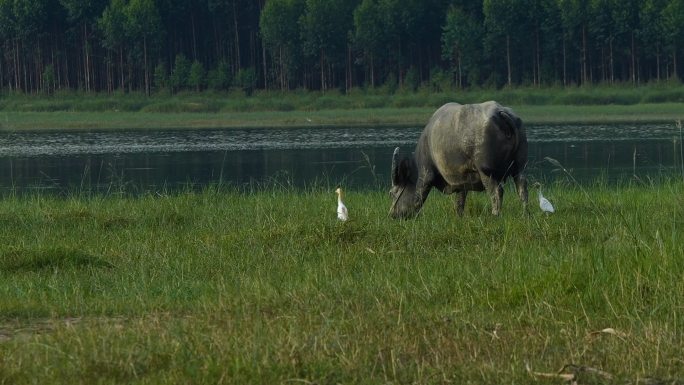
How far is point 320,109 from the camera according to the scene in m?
63.3

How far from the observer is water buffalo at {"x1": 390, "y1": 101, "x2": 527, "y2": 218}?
13.7 metres

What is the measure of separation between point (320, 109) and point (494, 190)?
49.8 m

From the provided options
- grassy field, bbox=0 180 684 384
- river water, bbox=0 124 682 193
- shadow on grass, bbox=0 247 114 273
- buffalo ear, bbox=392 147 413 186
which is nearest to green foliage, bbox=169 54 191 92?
river water, bbox=0 124 682 193

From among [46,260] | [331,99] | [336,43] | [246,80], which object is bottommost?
[46,260]

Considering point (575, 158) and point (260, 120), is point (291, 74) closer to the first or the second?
point (260, 120)

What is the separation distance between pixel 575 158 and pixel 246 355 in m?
24.6

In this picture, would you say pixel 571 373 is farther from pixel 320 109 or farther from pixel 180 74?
pixel 180 74

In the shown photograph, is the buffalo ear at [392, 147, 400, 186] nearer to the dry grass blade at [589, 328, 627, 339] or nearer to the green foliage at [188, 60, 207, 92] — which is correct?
the dry grass blade at [589, 328, 627, 339]

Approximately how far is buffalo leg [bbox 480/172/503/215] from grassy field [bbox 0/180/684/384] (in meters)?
0.83

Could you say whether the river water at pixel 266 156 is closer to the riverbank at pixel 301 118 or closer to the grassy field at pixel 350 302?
the riverbank at pixel 301 118

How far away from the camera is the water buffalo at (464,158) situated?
13.7 metres

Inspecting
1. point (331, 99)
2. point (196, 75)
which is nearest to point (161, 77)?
point (196, 75)

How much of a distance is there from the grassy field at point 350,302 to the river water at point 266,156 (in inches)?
325

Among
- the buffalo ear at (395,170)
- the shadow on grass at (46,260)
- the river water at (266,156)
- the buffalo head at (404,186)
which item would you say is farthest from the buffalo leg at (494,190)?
the river water at (266,156)
